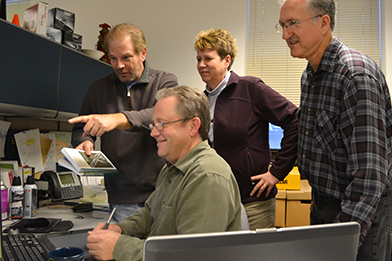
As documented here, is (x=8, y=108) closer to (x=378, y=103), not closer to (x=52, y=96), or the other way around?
(x=52, y=96)

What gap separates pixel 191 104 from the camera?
115 centimetres

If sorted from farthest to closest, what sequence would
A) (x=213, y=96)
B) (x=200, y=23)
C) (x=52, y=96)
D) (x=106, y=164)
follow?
1. (x=200, y=23)
2. (x=52, y=96)
3. (x=213, y=96)
4. (x=106, y=164)

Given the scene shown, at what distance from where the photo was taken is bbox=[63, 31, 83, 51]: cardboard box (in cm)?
195

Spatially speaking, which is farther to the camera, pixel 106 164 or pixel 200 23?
pixel 200 23

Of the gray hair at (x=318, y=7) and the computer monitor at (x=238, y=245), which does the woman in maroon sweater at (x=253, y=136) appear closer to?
the gray hair at (x=318, y=7)

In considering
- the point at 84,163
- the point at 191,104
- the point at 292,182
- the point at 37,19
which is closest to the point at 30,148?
the point at 37,19

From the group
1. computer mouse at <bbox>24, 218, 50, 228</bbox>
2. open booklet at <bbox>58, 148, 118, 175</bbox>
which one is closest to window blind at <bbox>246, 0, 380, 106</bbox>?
open booklet at <bbox>58, 148, 118, 175</bbox>

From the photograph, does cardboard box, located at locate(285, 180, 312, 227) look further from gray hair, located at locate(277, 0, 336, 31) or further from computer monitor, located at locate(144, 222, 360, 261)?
computer monitor, located at locate(144, 222, 360, 261)

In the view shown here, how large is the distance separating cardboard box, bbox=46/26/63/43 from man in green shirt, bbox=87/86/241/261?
103 centimetres

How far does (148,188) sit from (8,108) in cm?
79

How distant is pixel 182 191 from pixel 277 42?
100 inches

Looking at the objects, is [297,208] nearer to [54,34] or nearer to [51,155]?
[51,155]

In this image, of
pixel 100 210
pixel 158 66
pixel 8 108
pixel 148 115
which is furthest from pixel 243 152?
pixel 158 66

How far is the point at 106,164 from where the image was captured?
1468mm
